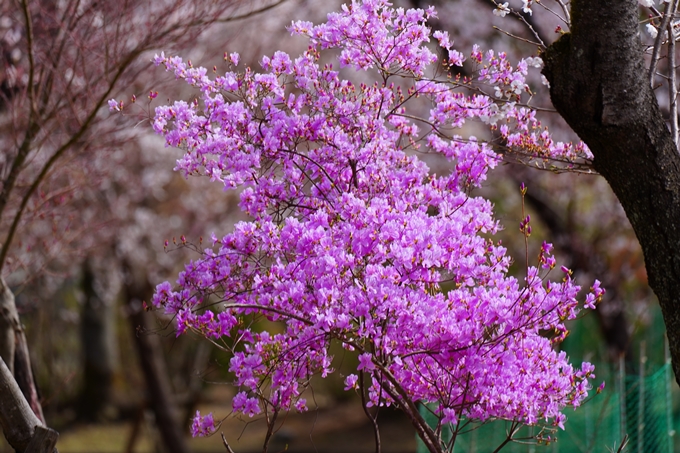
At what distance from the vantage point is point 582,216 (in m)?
11.6

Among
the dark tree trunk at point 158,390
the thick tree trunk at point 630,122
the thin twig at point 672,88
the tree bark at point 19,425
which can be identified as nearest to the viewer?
the thick tree trunk at point 630,122

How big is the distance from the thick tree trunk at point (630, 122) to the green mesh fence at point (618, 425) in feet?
5.72

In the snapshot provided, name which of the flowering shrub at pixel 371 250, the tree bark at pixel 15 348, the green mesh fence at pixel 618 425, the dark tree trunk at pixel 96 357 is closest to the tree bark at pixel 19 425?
the flowering shrub at pixel 371 250

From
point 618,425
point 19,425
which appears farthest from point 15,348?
point 618,425

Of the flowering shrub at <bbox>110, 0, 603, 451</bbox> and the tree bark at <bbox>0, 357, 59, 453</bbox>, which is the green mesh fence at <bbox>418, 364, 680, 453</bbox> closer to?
the flowering shrub at <bbox>110, 0, 603, 451</bbox>

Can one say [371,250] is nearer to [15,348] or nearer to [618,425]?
[15,348]

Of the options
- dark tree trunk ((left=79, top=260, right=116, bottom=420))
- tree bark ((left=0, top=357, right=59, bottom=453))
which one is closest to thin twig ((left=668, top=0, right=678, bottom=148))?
tree bark ((left=0, top=357, right=59, bottom=453))

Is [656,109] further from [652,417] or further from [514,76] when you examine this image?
[652,417]

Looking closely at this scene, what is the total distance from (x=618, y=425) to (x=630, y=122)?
407cm

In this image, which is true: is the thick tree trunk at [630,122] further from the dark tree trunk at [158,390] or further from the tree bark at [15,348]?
the dark tree trunk at [158,390]

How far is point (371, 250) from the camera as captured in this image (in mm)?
2674

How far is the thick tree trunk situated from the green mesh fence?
174cm

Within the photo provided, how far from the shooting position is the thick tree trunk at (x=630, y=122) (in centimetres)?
262

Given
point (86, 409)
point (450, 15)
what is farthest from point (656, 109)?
point (86, 409)
